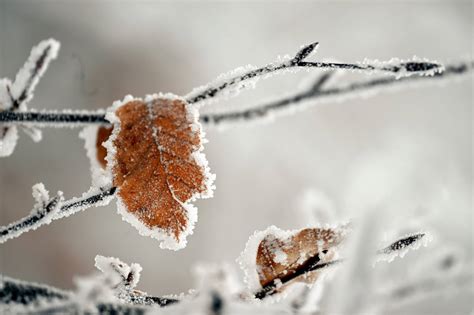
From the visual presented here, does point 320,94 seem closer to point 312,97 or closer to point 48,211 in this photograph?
point 312,97

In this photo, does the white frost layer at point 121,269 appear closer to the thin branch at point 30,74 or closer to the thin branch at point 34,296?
the thin branch at point 34,296

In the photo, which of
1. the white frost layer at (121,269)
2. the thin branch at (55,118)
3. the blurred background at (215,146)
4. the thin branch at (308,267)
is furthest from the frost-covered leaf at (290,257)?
the blurred background at (215,146)

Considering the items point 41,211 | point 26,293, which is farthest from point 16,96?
point 26,293

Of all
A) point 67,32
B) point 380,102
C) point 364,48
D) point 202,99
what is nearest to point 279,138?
point 380,102

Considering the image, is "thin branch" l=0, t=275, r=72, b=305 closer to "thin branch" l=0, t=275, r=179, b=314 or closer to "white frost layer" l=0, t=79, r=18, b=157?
"thin branch" l=0, t=275, r=179, b=314

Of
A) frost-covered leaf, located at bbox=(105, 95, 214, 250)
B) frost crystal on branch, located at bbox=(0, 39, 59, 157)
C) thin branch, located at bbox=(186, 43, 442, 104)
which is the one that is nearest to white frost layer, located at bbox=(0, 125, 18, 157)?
frost crystal on branch, located at bbox=(0, 39, 59, 157)
